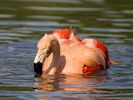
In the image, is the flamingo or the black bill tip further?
the flamingo

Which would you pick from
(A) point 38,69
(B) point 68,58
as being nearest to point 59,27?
(B) point 68,58

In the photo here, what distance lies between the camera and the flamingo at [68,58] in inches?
488

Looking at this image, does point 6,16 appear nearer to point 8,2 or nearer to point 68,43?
point 8,2

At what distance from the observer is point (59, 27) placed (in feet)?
55.1

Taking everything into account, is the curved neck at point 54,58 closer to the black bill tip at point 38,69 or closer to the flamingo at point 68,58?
the flamingo at point 68,58

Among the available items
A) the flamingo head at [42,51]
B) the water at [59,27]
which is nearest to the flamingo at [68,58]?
the flamingo head at [42,51]

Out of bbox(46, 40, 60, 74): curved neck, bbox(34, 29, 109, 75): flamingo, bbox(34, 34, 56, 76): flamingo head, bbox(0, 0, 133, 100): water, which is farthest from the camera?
bbox(46, 40, 60, 74): curved neck

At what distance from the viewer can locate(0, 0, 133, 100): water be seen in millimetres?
10787

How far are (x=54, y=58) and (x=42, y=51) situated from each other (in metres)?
0.57

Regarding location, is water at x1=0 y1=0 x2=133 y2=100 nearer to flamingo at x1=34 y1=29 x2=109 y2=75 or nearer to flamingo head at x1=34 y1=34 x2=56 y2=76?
flamingo head at x1=34 y1=34 x2=56 y2=76

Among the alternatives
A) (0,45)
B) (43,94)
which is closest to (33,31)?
(0,45)

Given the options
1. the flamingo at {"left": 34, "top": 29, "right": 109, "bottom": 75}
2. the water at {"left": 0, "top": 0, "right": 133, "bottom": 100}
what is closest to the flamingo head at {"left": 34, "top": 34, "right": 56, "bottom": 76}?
the flamingo at {"left": 34, "top": 29, "right": 109, "bottom": 75}

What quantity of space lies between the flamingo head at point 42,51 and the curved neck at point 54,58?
0.24ft

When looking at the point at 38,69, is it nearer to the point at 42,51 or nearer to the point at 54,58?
the point at 42,51
